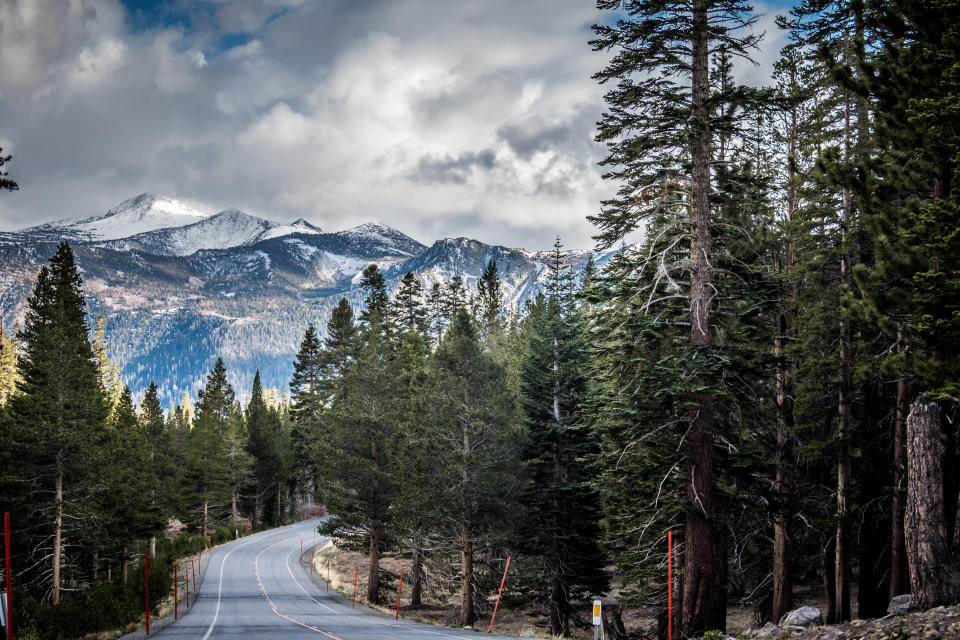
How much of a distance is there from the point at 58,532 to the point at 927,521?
32.3 metres

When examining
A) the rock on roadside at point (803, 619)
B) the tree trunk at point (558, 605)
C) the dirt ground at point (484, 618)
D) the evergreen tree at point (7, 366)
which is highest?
the evergreen tree at point (7, 366)

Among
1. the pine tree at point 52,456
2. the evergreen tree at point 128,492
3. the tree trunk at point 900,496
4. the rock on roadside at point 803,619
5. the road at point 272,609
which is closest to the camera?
the rock on roadside at point 803,619

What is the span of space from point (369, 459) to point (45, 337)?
17008 millimetres

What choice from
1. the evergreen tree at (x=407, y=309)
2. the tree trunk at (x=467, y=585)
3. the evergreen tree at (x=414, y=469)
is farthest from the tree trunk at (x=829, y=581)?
the evergreen tree at (x=407, y=309)

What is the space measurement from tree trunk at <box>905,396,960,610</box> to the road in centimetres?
899

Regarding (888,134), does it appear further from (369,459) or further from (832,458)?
(369,459)

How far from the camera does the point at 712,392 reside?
Result: 11375mm

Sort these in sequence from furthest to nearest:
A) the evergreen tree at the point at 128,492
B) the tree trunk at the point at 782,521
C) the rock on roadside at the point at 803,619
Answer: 1. the evergreen tree at the point at 128,492
2. the tree trunk at the point at 782,521
3. the rock on roadside at the point at 803,619

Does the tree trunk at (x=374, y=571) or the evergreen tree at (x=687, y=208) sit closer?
the evergreen tree at (x=687, y=208)

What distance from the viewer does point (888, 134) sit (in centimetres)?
1105

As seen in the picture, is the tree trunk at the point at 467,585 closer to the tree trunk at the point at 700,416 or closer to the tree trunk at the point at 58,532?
the tree trunk at the point at 700,416

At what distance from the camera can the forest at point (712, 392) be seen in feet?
34.9

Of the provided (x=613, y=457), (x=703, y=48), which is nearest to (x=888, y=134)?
(x=703, y=48)

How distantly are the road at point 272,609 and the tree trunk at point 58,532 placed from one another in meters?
6.04
